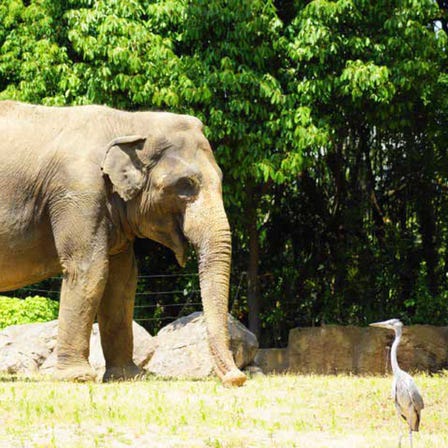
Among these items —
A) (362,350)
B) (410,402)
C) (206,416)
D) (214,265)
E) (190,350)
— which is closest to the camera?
(410,402)

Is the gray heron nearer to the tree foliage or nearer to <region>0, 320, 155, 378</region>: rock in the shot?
<region>0, 320, 155, 378</region>: rock

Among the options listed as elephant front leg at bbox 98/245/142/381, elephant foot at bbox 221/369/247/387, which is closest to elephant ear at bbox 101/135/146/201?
elephant front leg at bbox 98/245/142/381

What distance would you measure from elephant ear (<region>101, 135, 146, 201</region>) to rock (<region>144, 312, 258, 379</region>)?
138 inches

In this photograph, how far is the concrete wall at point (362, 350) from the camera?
1952 cm

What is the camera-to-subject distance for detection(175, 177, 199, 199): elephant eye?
13633mm

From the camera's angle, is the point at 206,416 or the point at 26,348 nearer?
the point at 206,416

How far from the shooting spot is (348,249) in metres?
23.1

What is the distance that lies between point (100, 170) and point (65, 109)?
1.12m

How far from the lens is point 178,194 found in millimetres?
13711

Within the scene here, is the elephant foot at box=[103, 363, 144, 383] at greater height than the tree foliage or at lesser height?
lesser

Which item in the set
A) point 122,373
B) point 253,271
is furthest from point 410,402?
point 253,271

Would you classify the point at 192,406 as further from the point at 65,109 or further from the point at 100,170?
the point at 65,109

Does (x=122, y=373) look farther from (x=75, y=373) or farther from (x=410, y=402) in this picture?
(x=410, y=402)

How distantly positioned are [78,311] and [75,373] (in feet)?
2.35
